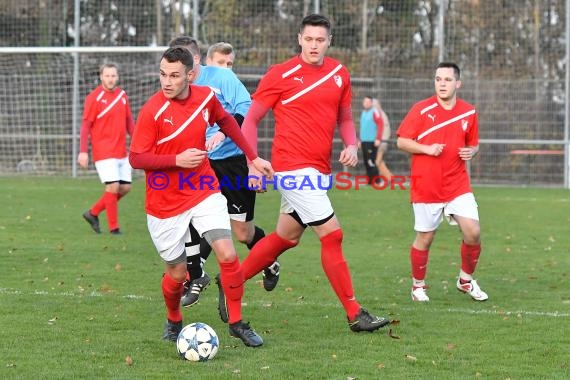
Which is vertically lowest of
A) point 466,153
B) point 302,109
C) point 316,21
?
point 466,153

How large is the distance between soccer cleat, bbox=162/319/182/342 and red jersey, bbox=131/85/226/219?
0.74 metres

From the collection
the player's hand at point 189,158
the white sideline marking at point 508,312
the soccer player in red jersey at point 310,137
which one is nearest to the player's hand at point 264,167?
the soccer player in red jersey at point 310,137

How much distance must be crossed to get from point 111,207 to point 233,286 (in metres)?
6.95

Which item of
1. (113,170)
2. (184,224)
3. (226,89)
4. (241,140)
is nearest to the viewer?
(184,224)

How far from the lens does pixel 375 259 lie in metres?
11.3

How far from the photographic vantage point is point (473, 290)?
8609mm

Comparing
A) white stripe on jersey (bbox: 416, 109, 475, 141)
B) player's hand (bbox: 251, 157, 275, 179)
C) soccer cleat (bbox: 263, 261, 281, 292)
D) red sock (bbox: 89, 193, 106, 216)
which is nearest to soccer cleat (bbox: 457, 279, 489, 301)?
white stripe on jersey (bbox: 416, 109, 475, 141)

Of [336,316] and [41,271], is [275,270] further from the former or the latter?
[41,271]

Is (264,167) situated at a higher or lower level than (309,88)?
lower

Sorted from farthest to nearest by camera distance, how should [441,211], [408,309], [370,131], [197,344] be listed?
1. [370,131]
2. [441,211]
3. [408,309]
4. [197,344]

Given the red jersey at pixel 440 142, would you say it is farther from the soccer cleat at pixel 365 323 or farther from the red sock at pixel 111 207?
the red sock at pixel 111 207

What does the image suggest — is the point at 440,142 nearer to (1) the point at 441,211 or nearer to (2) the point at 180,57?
(1) the point at 441,211

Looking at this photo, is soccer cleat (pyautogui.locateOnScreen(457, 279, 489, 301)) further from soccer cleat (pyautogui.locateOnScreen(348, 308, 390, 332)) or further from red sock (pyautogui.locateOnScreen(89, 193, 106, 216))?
red sock (pyautogui.locateOnScreen(89, 193, 106, 216))

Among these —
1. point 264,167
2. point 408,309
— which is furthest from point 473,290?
point 264,167
